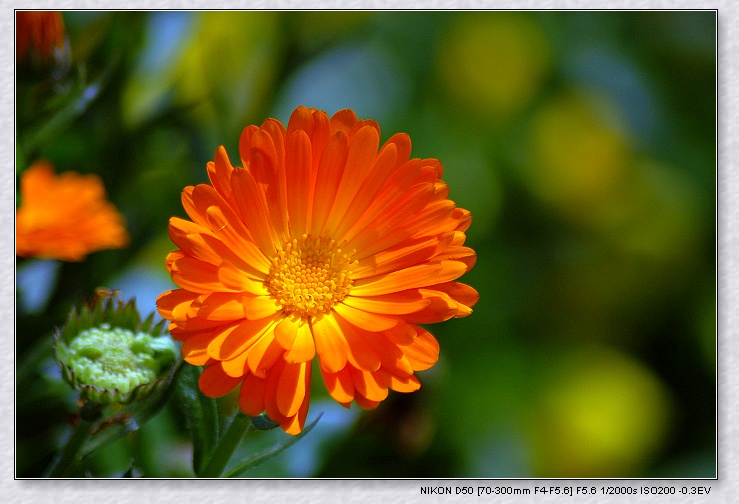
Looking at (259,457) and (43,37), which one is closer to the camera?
(259,457)

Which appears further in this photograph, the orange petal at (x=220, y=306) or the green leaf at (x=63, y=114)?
the green leaf at (x=63, y=114)

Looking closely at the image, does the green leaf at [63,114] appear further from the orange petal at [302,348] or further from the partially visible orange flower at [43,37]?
the orange petal at [302,348]

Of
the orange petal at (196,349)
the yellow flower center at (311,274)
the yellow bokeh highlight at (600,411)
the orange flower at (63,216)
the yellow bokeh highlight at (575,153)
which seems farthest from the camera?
the yellow bokeh highlight at (575,153)

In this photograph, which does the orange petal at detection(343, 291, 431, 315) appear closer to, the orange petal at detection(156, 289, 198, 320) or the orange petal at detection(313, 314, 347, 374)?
the orange petal at detection(313, 314, 347, 374)

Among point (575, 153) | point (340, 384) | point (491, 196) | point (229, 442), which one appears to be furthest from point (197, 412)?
point (575, 153)

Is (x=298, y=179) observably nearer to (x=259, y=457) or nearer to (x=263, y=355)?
(x=263, y=355)

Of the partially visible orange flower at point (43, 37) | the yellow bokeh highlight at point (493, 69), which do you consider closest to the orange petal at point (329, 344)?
the partially visible orange flower at point (43, 37)
